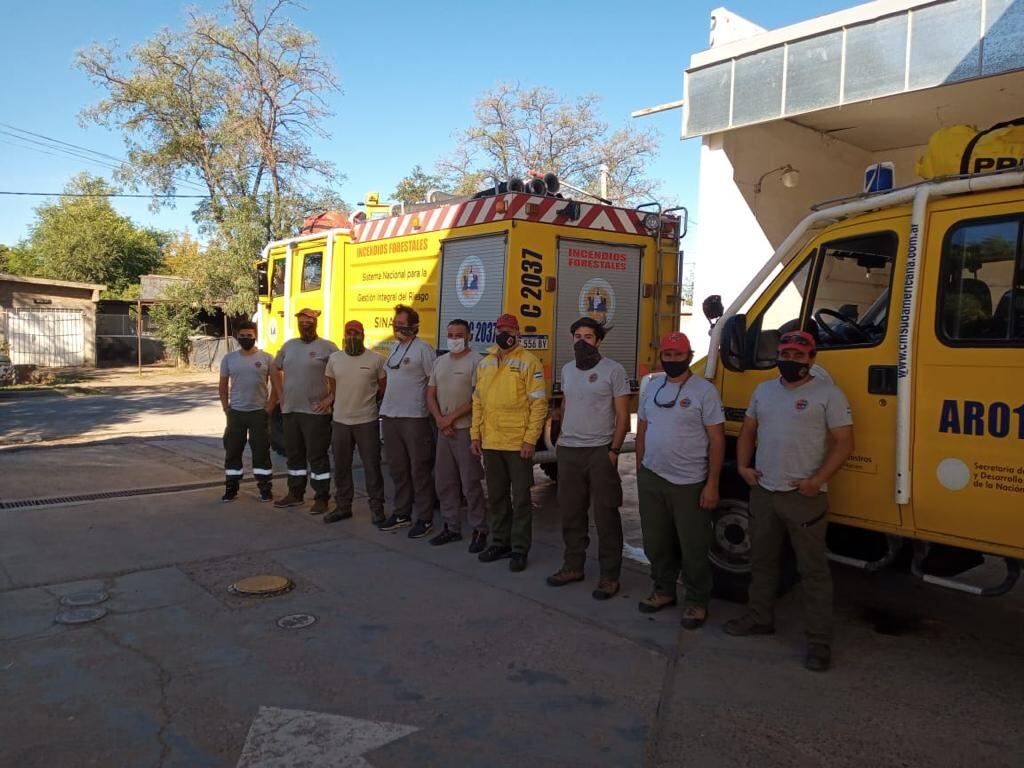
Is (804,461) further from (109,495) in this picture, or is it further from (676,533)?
(109,495)

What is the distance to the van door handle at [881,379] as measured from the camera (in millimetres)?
4023

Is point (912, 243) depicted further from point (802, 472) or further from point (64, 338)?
point (64, 338)

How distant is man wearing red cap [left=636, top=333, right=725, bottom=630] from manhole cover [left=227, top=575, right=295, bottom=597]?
7.89ft

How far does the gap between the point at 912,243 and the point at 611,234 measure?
3660 mm

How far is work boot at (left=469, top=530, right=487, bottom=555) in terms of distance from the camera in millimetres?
6121

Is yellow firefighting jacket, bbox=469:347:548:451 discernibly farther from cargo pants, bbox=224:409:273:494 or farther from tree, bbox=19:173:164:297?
tree, bbox=19:173:164:297

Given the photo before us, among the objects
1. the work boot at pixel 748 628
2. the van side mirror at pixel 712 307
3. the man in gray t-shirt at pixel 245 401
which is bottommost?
the work boot at pixel 748 628

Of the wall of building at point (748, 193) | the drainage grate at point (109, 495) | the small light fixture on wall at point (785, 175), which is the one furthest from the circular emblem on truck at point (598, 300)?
the small light fixture on wall at point (785, 175)

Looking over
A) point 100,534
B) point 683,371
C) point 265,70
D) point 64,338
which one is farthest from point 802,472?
point 64,338

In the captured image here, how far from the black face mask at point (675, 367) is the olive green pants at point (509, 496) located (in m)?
1.42

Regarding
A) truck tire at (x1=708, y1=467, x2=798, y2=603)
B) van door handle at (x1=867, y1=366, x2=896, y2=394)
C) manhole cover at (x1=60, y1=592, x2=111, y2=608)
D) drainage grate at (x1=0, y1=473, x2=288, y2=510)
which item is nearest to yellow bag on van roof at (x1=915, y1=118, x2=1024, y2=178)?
van door handle at (x1=867, y1=366, x2=896, y2=394)

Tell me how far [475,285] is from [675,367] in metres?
2.93

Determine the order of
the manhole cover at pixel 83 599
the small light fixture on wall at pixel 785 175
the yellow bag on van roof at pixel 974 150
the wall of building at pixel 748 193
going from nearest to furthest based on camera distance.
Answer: the yellow bag on van roof at pixel 974 150, the manhole cover at pixel 83 599, the wall of building at pixel 748 193, the small light fixture on wall at pixel 785 175

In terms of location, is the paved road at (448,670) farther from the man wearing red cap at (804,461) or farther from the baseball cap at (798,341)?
the baseball cap at (798,341)
